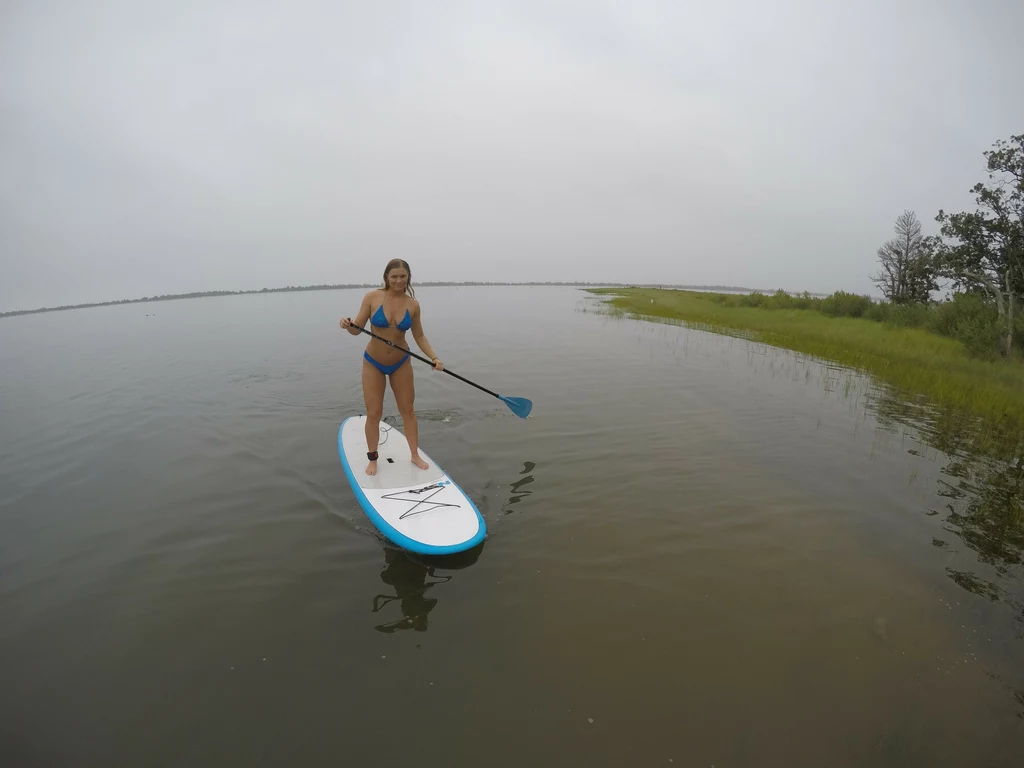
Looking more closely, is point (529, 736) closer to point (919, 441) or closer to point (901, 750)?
point (901, 750)

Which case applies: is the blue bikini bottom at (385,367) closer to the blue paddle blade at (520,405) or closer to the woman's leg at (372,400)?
the woman's leg at (372,400)

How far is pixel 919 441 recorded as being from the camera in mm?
7867

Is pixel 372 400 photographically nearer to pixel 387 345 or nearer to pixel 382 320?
pixel 387 345

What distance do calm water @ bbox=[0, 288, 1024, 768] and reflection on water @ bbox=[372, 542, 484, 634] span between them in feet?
0.10

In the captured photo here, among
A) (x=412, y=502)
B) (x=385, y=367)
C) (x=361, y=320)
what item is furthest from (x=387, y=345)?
(x=412, y=502)

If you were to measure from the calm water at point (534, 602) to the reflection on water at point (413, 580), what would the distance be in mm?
29

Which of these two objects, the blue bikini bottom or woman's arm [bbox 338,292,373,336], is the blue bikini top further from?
the blue bikini bottom

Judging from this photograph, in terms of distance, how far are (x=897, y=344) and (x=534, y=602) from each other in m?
17.8

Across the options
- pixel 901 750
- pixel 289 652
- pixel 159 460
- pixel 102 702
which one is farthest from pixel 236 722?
pixel 159 460

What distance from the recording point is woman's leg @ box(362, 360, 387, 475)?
599 cm

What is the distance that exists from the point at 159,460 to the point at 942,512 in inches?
423

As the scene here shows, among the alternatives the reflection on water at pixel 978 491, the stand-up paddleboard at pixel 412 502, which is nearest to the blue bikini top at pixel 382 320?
the stand-up paddleboard at pixel 412 502

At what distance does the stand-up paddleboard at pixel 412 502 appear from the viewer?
476 cm

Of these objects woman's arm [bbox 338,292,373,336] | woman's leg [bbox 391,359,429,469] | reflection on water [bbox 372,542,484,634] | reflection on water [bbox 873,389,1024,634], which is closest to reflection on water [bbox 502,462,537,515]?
reflection on water [bbox 372,542,484,634]
